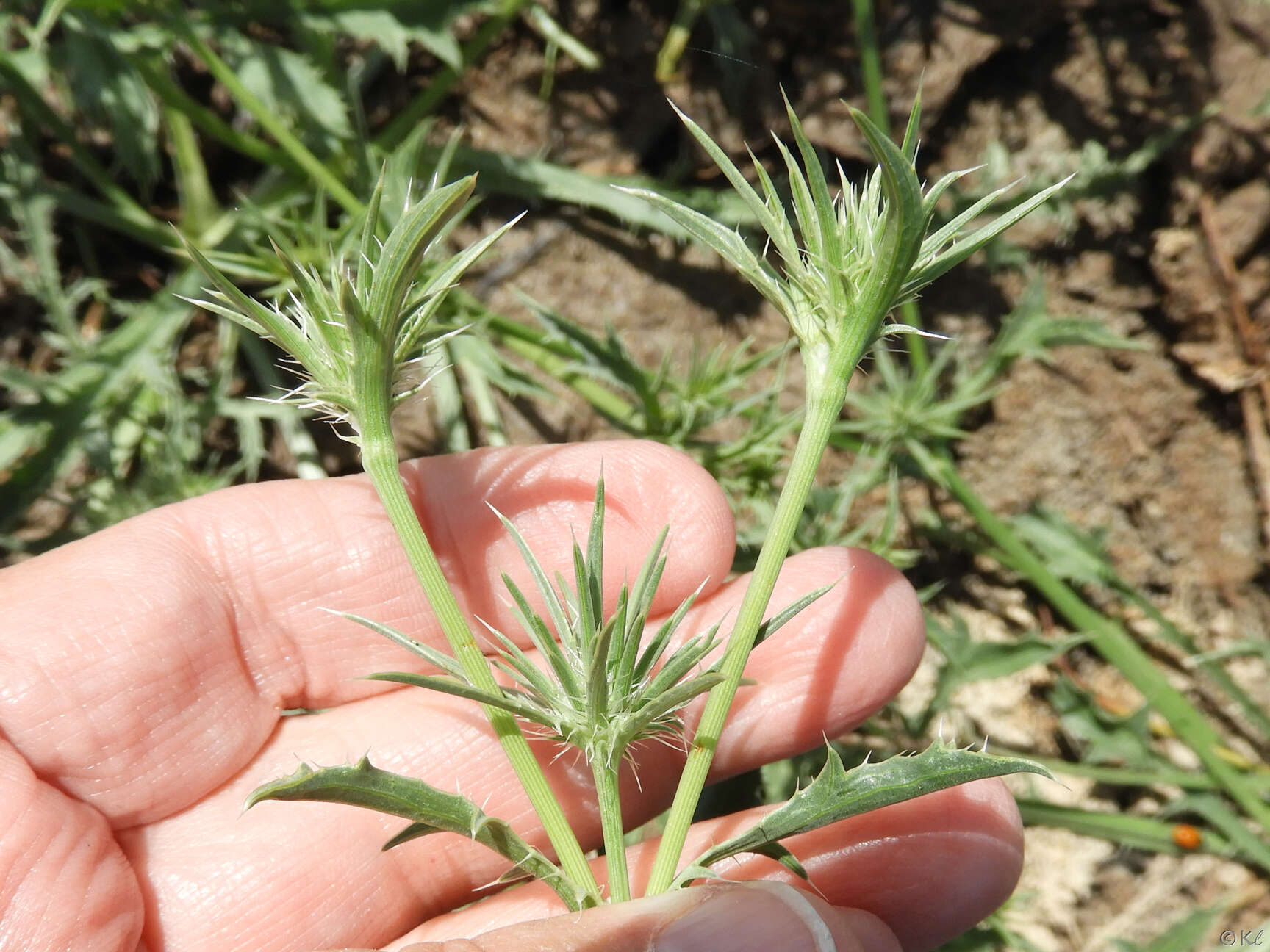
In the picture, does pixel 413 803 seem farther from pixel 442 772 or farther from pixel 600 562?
pixel 442 772

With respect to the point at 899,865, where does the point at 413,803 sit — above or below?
above

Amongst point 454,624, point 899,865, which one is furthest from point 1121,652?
point 454,624

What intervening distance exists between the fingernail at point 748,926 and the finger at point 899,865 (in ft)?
1.13

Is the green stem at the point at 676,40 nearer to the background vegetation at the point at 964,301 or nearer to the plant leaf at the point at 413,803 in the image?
the background vegetation at the point at 964,301

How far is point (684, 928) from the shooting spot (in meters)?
1.67

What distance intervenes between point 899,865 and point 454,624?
1107mm

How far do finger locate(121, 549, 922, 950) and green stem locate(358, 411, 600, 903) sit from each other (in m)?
0.36

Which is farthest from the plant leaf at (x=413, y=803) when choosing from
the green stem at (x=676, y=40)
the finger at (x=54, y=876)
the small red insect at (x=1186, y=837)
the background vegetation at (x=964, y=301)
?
the green stem at (x=676, y=40)

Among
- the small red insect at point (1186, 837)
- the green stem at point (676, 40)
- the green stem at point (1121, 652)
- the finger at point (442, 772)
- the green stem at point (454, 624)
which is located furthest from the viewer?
the green stem at point (676, 40)

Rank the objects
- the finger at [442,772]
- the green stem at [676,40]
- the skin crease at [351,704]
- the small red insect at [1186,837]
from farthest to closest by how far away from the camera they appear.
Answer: the green stem at [676,40] < the small red insect at [1186,837] < the finger at [442,772] < the skin crease at [351,704]

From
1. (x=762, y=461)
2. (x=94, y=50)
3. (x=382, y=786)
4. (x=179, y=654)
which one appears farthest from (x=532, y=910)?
(x=94, y=50)

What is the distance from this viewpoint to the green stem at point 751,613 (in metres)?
1.75

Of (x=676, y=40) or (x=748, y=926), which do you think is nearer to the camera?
(x=748, y=926)

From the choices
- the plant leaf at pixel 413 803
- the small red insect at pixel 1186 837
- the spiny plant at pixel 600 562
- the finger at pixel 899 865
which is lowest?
the small red insect at pixel 1186 837
